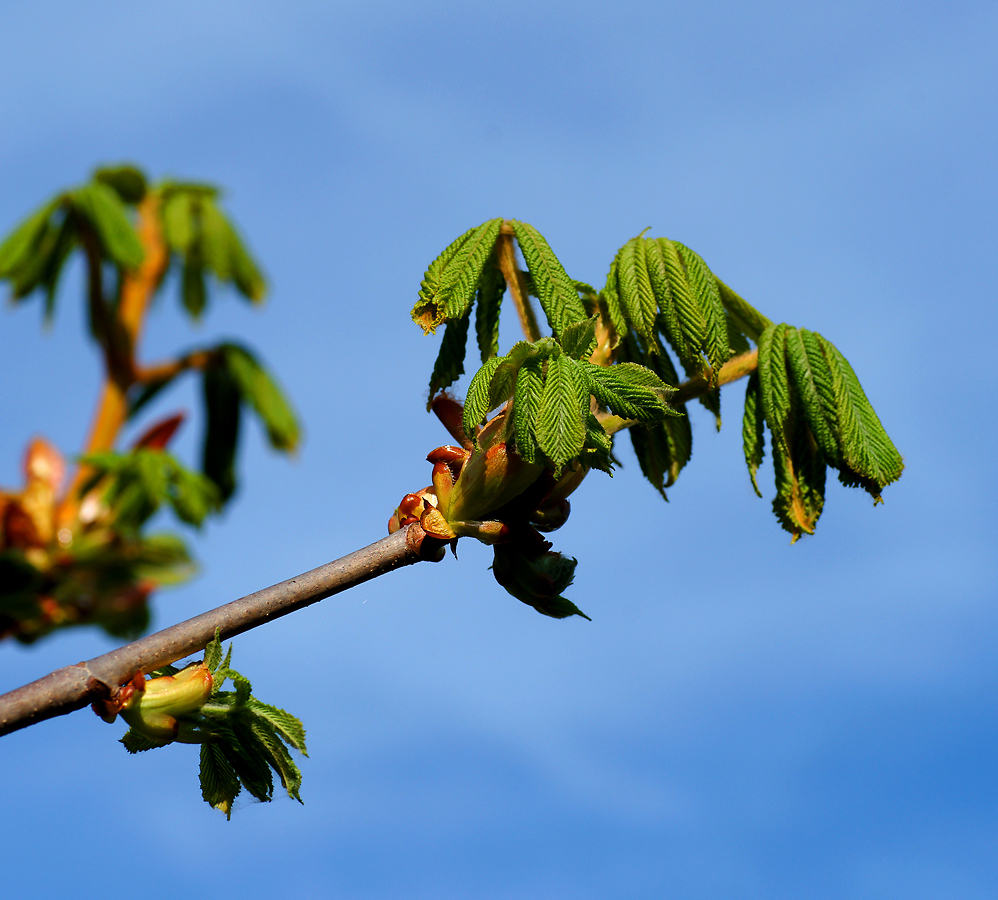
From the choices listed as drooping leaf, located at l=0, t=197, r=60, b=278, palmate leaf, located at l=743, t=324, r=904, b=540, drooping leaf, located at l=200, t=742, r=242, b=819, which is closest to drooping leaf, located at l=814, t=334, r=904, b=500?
palmate leaf, located at l=743, t=324, r=904, b=540

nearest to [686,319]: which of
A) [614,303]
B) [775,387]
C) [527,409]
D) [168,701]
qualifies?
[614,303]

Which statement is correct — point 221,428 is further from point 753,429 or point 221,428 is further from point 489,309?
point 753,429

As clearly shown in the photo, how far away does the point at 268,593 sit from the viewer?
9.41 feet

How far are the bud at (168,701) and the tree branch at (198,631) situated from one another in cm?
18

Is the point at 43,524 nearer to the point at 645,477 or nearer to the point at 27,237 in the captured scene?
the point at 27,237

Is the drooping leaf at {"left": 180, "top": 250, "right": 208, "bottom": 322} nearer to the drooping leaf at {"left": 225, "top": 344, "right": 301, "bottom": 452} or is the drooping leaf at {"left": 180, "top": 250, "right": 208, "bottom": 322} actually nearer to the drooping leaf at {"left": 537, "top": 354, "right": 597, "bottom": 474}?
the drooping leaf at {"left": 225, "top": 344, "right": 301, "bottom": 452}

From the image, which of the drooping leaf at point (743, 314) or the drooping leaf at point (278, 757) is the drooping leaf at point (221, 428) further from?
the drooping leaf at point (743, 314)

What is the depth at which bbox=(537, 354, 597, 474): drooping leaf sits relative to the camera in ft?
9.81

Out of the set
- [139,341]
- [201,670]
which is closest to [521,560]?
[201,670]

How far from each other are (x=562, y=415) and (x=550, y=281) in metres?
0.97

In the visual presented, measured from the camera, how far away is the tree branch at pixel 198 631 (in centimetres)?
239

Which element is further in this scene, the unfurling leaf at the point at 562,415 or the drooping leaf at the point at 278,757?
the drooping leaf at the point at 278,757

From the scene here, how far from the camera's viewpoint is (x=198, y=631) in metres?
2.77

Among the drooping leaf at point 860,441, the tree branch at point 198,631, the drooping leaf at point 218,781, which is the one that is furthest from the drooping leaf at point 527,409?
the drooping leaf at point 218,781
